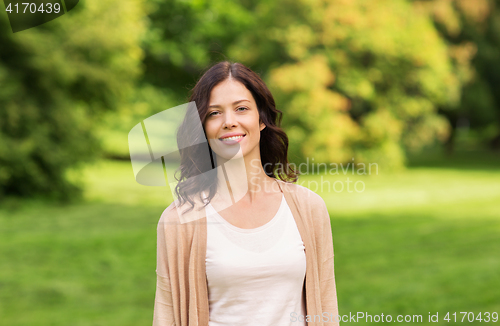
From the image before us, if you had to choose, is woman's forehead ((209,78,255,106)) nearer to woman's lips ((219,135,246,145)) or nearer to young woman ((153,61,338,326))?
young woman ((153,61,338,326))

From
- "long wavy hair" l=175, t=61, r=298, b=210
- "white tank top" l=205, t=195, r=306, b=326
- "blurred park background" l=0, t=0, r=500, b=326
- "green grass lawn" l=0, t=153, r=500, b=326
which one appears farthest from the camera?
"blurred park background" l=0, t=0, r=500, b=326

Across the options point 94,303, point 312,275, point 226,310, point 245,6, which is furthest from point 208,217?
point 245,6

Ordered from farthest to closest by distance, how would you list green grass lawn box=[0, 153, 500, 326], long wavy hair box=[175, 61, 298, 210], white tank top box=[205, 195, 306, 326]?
green grass lawn box=[0, 153, 500, 326], long wavy hair box=[175, 61, 298, 210], white tank top box=[205, 195, 306, 326]

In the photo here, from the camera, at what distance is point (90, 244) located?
7.45 metres

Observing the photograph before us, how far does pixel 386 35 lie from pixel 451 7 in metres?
5.76

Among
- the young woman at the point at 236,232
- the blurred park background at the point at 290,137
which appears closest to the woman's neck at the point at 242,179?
the young woman at the point at 236,232

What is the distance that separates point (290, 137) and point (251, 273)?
13.5 meters

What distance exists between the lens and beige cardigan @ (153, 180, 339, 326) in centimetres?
159

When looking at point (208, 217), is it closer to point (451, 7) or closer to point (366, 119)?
point (366, 119)

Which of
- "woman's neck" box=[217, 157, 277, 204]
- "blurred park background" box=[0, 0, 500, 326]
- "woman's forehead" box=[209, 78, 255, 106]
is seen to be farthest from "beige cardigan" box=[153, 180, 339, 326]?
"blurred park background" box=[0, 0, 500, 326]

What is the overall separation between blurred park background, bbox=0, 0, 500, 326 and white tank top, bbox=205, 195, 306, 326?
61 cm

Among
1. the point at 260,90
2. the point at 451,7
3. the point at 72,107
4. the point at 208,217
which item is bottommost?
the point at 208,217

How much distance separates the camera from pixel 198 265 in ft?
5.17

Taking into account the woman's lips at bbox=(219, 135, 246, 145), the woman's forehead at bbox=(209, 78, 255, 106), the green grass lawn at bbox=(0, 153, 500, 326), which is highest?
the woman's forehead at bbox=(209, 78, 255, 106)
